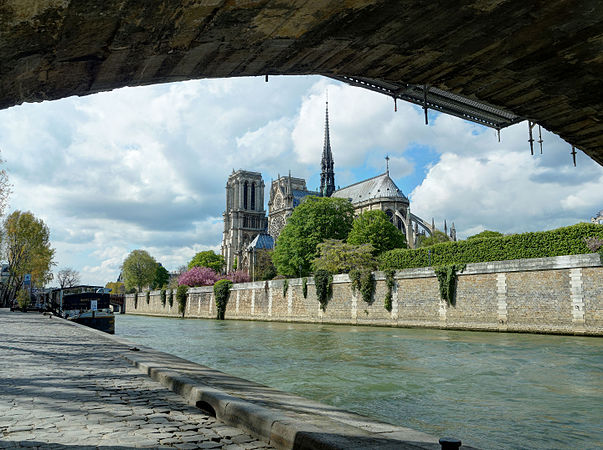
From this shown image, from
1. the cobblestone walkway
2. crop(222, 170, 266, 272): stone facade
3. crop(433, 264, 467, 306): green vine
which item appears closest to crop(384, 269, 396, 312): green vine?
crop(433, 264, 467, 306): green vine

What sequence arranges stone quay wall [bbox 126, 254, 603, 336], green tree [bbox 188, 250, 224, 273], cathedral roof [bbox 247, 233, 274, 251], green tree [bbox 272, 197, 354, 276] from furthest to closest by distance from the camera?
green tree [bbox 188, 250, 224, 273]
cathedral roof [bbox 247, 233, 274, 251]
green tree [bbox 272, 197, 354, 276]
stone quay wall [bbox 126, 254, 603, 336]

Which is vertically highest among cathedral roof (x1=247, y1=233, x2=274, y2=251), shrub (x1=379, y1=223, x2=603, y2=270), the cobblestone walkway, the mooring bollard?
cathedral roof (x1=247, y1=233, x2=274, y2=251)

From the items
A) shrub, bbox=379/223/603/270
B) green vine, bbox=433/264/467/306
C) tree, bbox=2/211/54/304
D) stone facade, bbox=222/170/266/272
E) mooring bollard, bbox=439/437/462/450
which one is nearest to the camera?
mooring bollard, bbox=439/437/462/450

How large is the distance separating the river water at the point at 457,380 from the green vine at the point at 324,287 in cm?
1443

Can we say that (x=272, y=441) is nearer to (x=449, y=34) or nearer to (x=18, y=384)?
(x=449, y=34)

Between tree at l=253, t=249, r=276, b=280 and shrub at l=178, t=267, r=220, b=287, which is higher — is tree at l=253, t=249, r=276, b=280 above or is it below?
above

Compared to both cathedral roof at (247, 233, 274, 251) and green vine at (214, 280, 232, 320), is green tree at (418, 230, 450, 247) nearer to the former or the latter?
green vine at (214, 280, 232, 320)

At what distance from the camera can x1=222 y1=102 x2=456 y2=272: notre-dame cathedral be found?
231 ft

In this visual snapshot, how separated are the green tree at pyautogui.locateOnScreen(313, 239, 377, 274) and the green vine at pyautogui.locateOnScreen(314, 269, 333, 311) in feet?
12.5

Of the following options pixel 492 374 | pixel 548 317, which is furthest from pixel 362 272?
pixel 492 374

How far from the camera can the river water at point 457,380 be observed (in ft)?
21.8

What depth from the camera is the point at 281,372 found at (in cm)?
1153

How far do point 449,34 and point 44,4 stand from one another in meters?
2.19

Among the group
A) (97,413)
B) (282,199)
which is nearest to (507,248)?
(97,413)
